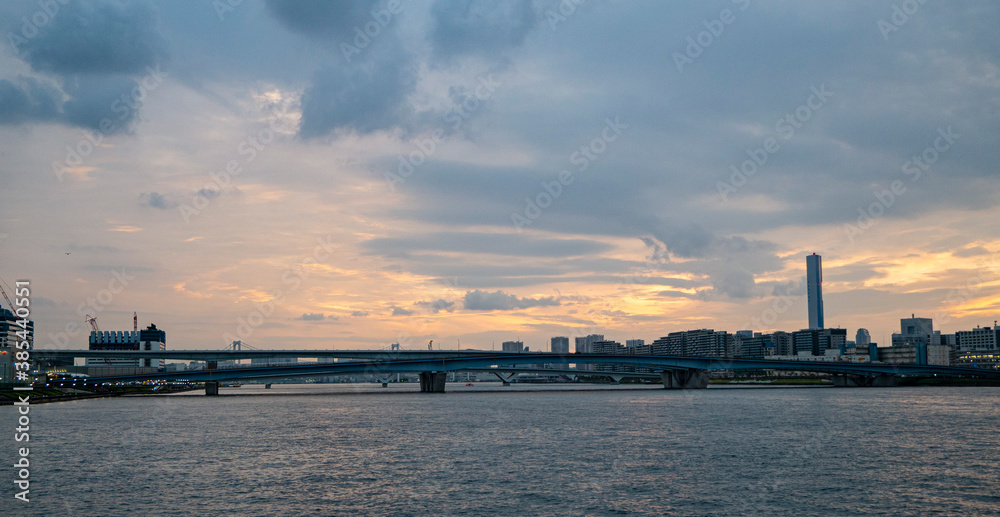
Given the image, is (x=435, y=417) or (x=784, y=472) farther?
(x=435, y=417)

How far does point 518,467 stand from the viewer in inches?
2191

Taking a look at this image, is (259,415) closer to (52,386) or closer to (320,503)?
(320,503)

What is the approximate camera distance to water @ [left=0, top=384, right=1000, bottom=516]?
41.9 m

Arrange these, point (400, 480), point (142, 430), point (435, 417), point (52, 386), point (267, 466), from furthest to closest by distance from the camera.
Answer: point (52, 386) < point (435, 417) < point (142, 430) < point (267, 466) < point (400, 480)

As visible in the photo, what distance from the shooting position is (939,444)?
68.8m

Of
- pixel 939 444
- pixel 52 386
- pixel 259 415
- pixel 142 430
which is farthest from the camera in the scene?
pixel 52 386

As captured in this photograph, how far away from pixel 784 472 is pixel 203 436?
58.9 meters

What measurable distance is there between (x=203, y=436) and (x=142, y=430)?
1325 centimetres

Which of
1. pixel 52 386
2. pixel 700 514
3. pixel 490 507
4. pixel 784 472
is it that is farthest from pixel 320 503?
pixel 52 386

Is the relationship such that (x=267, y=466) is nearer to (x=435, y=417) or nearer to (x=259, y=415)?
(x=435, y=417)

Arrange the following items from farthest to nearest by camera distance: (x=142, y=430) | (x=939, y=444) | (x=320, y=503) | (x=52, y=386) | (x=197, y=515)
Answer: (x=52, y=386) → (x=142, y=430) → (x=939, y=444) → (x=320, y=503) → (x=197, y=515)

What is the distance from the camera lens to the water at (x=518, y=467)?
137 feet

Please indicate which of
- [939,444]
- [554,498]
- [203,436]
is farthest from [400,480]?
[939,444]

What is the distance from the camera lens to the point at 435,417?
10925cm
